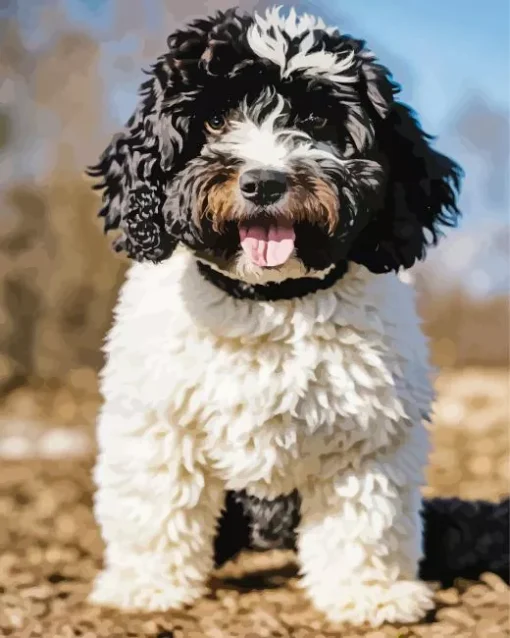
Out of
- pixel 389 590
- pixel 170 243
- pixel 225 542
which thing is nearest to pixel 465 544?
pixel 389 590

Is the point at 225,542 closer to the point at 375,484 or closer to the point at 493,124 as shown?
the point at 375,484

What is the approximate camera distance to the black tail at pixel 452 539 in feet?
13.4

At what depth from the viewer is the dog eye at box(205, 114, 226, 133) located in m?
3.25

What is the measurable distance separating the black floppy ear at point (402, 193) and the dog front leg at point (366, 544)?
2.44 feet

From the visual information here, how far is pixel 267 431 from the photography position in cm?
351

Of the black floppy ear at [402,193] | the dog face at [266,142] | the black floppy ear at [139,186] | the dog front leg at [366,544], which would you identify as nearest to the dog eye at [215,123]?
the dog face at [266,142]

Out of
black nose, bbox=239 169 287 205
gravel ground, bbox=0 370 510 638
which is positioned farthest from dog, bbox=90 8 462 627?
gravel ground, bbox=0 370 510 638

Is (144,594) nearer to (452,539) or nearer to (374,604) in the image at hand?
(374,604)

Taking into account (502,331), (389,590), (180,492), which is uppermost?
(502,331)

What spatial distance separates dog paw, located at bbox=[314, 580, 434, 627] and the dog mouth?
4.31 feet

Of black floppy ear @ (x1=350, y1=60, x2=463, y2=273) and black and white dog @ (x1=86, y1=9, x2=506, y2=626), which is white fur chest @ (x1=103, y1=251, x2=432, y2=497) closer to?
black and white dog @ (x1=86, y1=9, x2=506, y2=626)

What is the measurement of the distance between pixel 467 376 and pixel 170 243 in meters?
6.87

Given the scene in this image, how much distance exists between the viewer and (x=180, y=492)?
12.2 feet

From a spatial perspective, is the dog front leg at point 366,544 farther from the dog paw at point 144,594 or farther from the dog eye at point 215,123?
the dog eye at point 215,123
